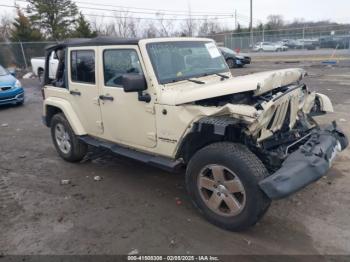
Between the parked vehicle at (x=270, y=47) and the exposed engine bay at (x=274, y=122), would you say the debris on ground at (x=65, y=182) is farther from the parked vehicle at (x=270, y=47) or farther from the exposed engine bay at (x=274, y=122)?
the parked vehicle at (x=270, y=47)

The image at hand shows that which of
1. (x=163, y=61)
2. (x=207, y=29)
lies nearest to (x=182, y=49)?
(x=163, y=61)

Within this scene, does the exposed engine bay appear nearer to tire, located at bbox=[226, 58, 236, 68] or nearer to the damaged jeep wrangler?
the damaged jeep wrangler

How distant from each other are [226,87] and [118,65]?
1621 millimetres

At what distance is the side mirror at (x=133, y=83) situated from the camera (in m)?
3.60

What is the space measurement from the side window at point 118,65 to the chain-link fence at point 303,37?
27374mm

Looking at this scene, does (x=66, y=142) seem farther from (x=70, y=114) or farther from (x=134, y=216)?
(x=134, y=216)

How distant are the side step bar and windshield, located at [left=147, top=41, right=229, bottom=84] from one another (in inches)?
36.9

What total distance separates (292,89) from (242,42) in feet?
108

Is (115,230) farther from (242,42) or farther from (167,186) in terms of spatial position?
(242,42)

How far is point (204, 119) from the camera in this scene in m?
3.39

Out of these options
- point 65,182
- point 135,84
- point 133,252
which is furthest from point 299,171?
point 65,182

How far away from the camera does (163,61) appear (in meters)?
4.05

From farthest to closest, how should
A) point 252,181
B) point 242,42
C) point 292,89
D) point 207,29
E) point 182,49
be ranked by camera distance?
point 207,29 → point 242,42 → point 182,49 → point 292,89 → point 252,181

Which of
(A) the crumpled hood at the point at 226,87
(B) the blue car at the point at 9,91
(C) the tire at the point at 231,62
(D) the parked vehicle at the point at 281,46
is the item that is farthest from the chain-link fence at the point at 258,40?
(A) the crumpled hood at the point at 226,87
